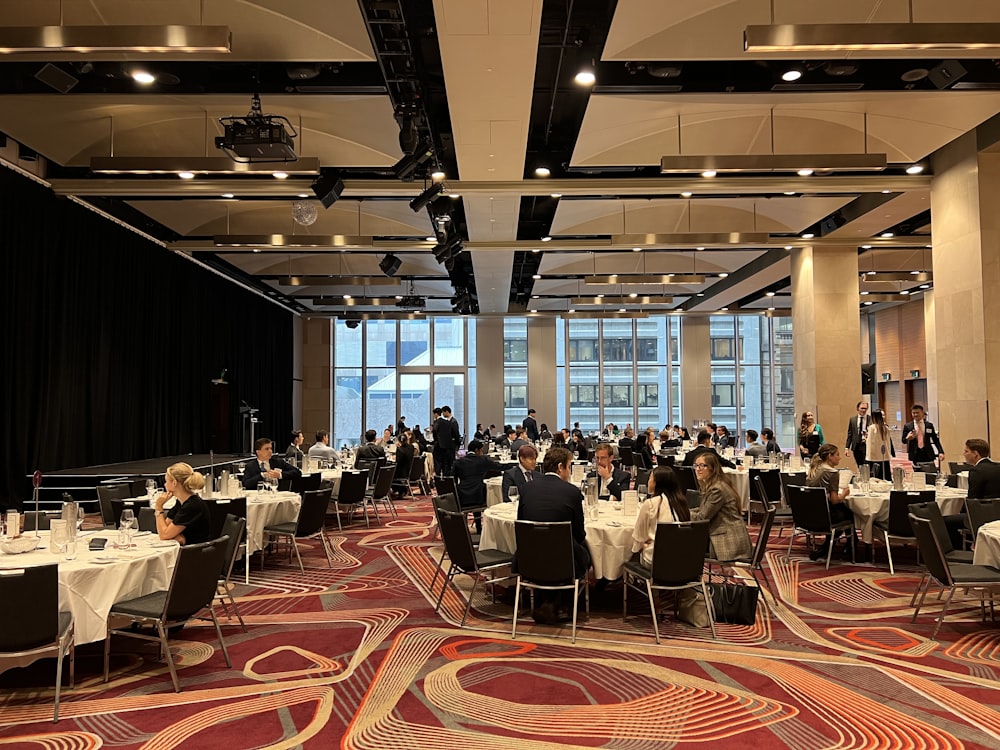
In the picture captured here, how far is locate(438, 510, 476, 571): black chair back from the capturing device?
5930mm

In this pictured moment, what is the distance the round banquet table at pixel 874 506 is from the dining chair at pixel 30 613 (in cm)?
709

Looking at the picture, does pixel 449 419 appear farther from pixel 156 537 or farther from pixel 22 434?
pixel 156 537

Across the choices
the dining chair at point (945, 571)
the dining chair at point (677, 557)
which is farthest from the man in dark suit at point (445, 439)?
the dining chair at point (945, 571)

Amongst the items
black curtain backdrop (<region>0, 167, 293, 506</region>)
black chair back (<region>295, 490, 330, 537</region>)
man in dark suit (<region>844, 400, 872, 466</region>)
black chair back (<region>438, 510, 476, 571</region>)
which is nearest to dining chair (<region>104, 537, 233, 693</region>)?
black chair back (<region>438, 510, 476, 571</region>)

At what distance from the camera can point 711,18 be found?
260 inches

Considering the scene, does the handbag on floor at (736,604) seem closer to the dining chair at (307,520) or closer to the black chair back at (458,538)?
the black chair back at (458,538)

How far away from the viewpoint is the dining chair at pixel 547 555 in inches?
214

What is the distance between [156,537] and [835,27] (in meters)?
6.09

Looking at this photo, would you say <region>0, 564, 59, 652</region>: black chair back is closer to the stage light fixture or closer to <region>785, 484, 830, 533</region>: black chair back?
the stage light fixture

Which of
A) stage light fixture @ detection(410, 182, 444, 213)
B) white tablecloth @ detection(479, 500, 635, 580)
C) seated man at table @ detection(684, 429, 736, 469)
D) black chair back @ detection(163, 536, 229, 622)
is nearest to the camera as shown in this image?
black chair back @ detection(163, 536, 229, 622)

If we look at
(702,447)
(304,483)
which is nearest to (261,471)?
(304,483)

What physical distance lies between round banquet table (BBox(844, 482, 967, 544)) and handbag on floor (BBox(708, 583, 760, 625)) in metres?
2.51

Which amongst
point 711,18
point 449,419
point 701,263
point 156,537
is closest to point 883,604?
point 711,18

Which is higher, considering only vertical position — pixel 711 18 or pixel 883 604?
pixel 711 18
